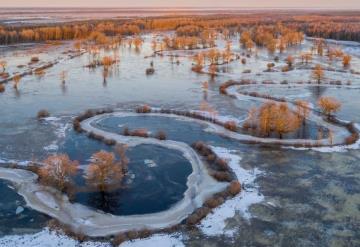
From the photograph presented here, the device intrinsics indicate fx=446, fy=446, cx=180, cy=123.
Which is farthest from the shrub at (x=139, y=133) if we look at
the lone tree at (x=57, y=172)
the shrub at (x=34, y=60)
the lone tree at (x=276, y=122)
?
the shrub at (x=34, y=60)

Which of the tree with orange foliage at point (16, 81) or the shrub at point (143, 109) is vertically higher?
the tree with orange foliage at point (16, 81)

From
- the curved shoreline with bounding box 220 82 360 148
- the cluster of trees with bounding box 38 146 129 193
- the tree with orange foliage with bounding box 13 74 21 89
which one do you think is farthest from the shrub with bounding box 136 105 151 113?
the tree with orange foliage with bounding box 13 74 21 89

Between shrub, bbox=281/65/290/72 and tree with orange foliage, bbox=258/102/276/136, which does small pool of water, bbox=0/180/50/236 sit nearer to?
tree with orange foliage, bbox=258/102/276/136

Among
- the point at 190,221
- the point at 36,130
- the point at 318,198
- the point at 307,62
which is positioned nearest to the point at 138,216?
the point at 190,221

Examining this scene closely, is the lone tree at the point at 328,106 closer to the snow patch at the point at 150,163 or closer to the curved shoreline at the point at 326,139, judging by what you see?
the curved shoreline at the point at 326,139

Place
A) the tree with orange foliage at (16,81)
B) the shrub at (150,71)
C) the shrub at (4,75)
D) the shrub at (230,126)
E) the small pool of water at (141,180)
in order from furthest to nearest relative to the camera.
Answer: the shrub at (150,71)
the shrub at (4,75)
the tree with orange foliage at (16,81)
the shrub at (230,126)
the small pool of water at (141,180)
